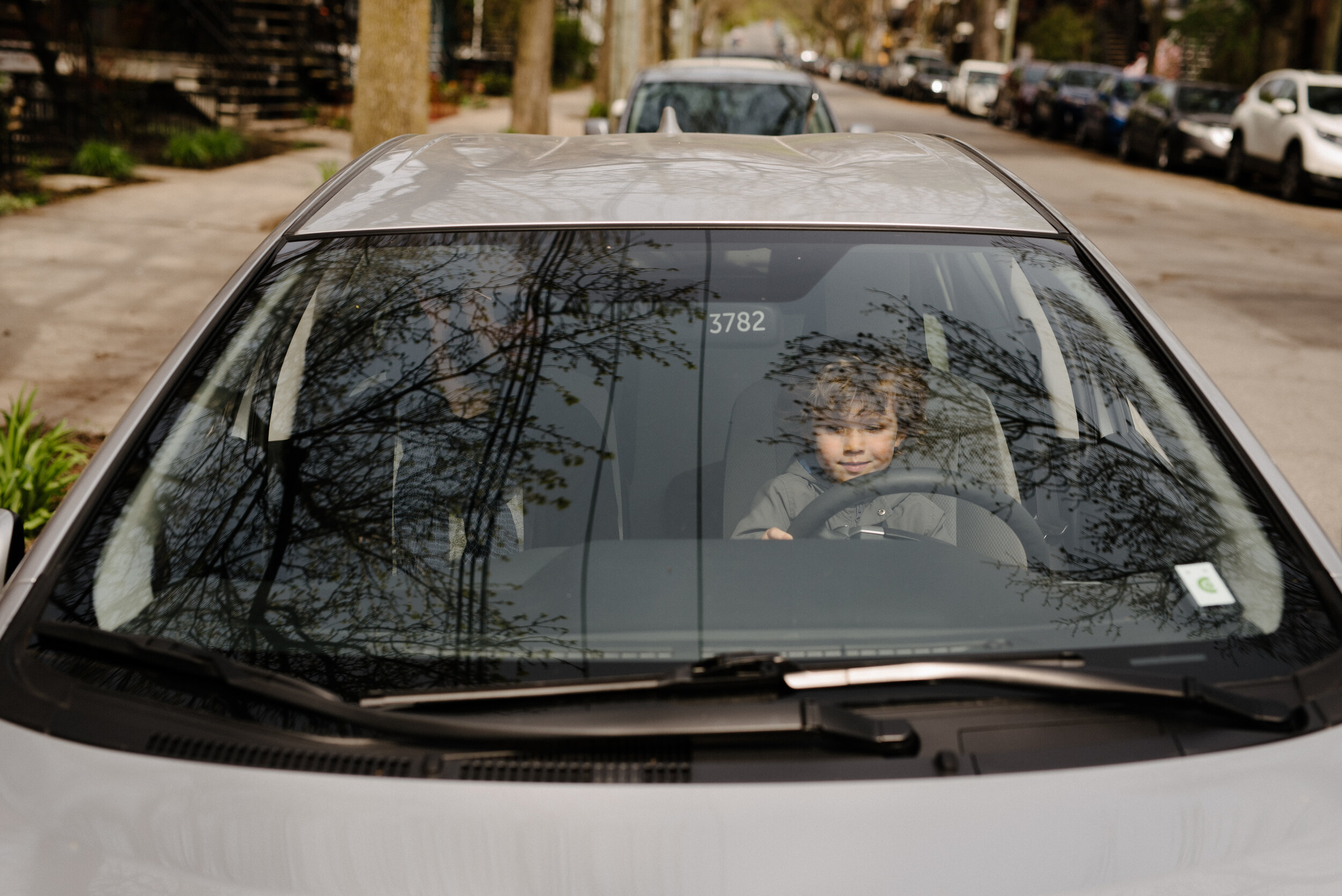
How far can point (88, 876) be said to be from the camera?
4.91 ft

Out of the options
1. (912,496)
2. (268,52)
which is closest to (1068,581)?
(912,496)

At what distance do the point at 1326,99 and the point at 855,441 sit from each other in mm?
19828

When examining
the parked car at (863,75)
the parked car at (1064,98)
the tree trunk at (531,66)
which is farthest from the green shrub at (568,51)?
the tree trunk at (531,66)

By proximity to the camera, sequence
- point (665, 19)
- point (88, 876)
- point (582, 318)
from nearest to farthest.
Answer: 1. point (88, 876)
2. point (582, 318)
3. point (665, 19)

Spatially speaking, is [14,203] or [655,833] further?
[14,203]

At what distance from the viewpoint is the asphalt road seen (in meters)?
7.26

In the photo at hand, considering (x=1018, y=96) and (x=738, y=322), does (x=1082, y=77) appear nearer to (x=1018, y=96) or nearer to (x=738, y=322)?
(x=1018, y=96)

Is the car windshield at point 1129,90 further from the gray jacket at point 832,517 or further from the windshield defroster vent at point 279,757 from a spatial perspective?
the windshield defroster vent at point 279,757

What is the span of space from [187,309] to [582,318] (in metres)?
7.52

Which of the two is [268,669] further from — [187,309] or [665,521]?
[187,309]

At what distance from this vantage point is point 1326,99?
62.5ft

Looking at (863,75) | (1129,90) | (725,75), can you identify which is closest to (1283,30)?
(1129,90)

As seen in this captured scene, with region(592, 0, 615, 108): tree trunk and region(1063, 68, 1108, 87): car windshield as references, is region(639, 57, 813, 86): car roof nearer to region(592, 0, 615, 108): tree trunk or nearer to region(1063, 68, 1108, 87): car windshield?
region(592, 0, 615, 108): tree trunk

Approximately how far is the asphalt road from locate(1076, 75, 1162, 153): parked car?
7.54ft
